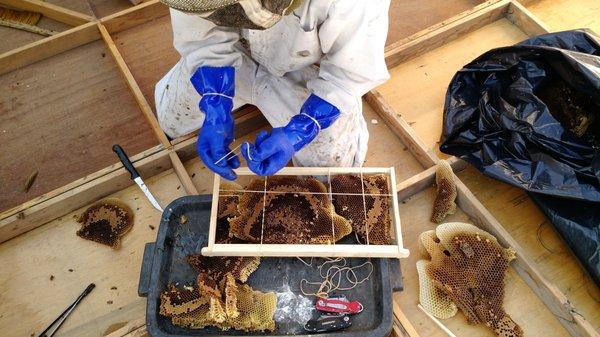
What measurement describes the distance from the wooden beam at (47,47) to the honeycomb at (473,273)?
214 centimetres

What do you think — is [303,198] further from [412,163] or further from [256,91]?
[412,163]

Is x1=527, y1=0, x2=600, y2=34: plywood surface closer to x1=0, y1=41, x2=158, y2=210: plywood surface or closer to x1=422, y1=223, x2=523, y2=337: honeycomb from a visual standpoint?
x1=422, y1=223, x2=523, y2=337: honeycomb

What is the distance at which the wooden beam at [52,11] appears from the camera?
2.57 metres

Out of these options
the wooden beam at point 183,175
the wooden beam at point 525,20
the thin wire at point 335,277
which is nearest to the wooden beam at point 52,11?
the wooden beam at point 183,175

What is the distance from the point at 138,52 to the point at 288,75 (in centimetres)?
109

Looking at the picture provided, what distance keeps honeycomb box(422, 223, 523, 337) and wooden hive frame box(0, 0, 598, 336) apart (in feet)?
0.30

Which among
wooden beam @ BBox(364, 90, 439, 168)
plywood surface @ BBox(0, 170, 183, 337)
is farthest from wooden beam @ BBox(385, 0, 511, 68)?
plywood surface @ BBox(0, 170, 183, 337)

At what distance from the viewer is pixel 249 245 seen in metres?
1.61

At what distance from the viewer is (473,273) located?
1795 mm

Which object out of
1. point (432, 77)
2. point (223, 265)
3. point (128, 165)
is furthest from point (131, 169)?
point (432, 77)

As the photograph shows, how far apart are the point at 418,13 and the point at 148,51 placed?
160cm

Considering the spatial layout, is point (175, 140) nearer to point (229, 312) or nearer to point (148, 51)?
point (148, 51)

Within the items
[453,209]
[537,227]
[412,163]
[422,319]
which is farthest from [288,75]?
[537,227]

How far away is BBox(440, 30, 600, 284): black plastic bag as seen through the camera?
5.90ft
